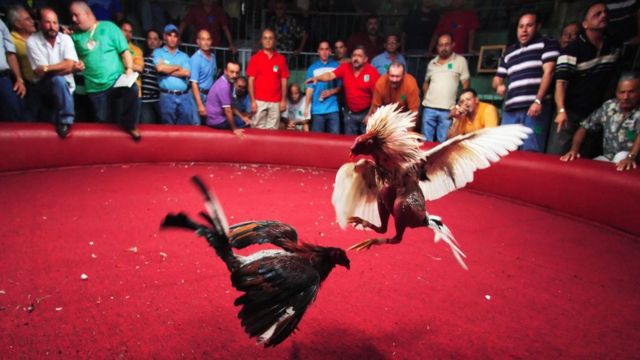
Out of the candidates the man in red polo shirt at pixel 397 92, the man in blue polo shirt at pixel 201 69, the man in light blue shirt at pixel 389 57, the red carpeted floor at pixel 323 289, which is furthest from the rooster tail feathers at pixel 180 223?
the man in light blue shirt at pixel 389 57

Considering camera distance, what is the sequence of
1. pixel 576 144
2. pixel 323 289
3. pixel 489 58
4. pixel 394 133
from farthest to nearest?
1. pixel 489 58
2. pixel 576 144
3. pixel 323 289
4. pixel 394 133

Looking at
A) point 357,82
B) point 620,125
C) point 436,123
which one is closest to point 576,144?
point 620,125

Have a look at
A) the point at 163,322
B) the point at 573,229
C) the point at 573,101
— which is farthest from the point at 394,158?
the point at 573,101

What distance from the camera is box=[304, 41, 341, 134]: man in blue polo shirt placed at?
14.2 ft

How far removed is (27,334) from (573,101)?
3786 mm

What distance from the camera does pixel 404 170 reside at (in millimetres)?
986

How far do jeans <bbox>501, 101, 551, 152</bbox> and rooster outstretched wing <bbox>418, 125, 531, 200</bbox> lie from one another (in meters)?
2.49

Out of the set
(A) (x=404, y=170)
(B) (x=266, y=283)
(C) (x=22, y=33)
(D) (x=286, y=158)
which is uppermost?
(C) (x=22, y=33)

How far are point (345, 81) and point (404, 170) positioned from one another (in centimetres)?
331

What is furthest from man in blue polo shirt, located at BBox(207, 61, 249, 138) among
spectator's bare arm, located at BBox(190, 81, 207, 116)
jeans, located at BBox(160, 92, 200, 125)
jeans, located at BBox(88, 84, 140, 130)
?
jeans, located at BBox(88, 84, 140, 130)

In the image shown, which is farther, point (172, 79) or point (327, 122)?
point (327, 122)

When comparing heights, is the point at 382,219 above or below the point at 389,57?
below

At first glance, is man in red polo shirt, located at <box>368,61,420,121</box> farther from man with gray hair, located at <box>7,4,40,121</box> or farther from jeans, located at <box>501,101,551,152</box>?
man with gray hair, located at <box>7,4,40,121</box>

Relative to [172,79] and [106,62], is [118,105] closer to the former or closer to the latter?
[106,62]
